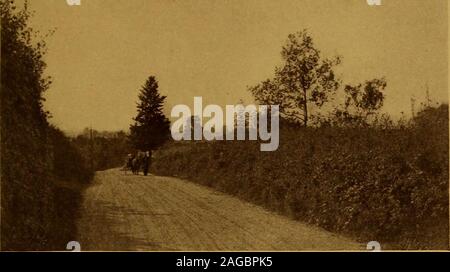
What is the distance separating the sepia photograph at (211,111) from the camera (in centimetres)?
898

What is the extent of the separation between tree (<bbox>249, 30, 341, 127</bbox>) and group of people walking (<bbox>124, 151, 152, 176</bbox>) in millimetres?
3677

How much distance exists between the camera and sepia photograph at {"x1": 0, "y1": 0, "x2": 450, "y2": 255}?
898 centimetres

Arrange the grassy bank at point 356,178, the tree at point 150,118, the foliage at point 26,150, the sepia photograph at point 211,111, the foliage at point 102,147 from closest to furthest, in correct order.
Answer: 1. the foliage at point 26,150
2. the sepia photograph at point 211,111
3. the tree at point 150,118
4. the grassy bank at point 356,178
5. the foliage at point 102,147

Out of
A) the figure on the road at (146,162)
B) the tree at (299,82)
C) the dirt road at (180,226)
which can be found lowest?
the dirt road at (180,226)

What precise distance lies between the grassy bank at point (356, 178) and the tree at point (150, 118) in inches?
24.0

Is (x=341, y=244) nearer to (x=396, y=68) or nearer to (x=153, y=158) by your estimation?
(x=396, y=68)

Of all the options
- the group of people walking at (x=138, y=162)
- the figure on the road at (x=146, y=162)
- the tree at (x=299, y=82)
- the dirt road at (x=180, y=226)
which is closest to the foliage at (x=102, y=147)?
the group of people walking at (x=138, y=162)

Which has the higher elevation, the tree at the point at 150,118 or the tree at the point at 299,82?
the tree at the point at 299,82

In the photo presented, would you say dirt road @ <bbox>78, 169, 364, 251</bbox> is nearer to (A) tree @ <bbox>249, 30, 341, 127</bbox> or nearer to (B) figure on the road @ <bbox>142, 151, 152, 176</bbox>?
(B) figure on the road @ <bbox>142, 151, 152, 176</bbox>

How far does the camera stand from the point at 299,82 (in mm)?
13344

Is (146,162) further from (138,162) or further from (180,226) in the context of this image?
(180,226)

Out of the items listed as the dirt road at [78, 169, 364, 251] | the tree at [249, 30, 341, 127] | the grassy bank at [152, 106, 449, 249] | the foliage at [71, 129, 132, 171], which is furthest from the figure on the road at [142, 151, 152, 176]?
the tree at [249, 30, 341, 127]

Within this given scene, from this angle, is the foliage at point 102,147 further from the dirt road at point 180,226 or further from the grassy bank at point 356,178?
the grassy bank at point 356,178

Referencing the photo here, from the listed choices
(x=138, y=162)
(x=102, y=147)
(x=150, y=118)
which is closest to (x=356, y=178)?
(x=150, y=118)
